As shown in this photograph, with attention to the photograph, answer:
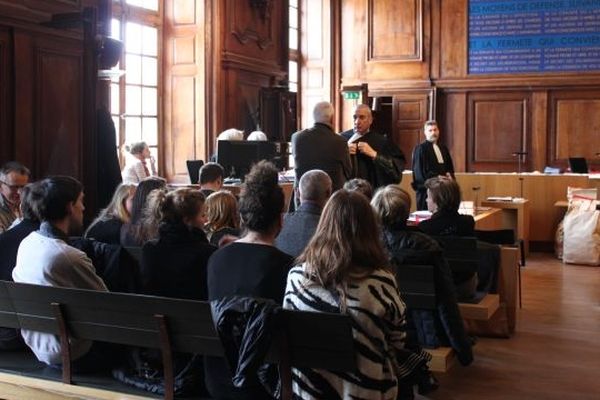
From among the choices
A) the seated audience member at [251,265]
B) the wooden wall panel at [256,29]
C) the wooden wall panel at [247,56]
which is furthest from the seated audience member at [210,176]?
the wooden wall panel at [256,29]

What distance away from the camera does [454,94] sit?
1290cm

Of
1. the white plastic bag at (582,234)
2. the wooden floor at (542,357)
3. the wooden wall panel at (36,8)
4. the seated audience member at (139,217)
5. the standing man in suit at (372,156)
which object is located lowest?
the wooden floor at (542,357)

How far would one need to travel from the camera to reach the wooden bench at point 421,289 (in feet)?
13.4

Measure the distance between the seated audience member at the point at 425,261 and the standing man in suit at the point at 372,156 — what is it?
2072 millimetres

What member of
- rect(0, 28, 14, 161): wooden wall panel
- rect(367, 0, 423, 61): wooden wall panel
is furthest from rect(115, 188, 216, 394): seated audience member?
rect(367, 0, 423, 61): wooden wall panel

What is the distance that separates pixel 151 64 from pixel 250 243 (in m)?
6.92

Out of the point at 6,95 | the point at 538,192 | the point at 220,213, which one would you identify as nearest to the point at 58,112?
the point at 6,95

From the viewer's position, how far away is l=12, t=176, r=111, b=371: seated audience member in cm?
337

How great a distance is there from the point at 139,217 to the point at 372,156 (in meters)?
2.48

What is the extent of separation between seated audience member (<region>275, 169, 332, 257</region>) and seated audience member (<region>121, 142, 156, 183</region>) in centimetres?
415

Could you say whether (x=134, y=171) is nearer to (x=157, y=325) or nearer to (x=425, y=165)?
(x=425, y=165)

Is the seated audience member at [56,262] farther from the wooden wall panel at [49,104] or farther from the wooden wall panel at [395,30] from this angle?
the wooden wall panel at [395,30]

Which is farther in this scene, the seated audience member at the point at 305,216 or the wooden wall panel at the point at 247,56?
the wooden wall panel at the point at 247,56

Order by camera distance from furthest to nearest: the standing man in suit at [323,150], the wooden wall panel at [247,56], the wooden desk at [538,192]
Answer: the wooden desk at [538,192] → the wooden wall panel at [247,56] → the standing man in suit at [323,150]
